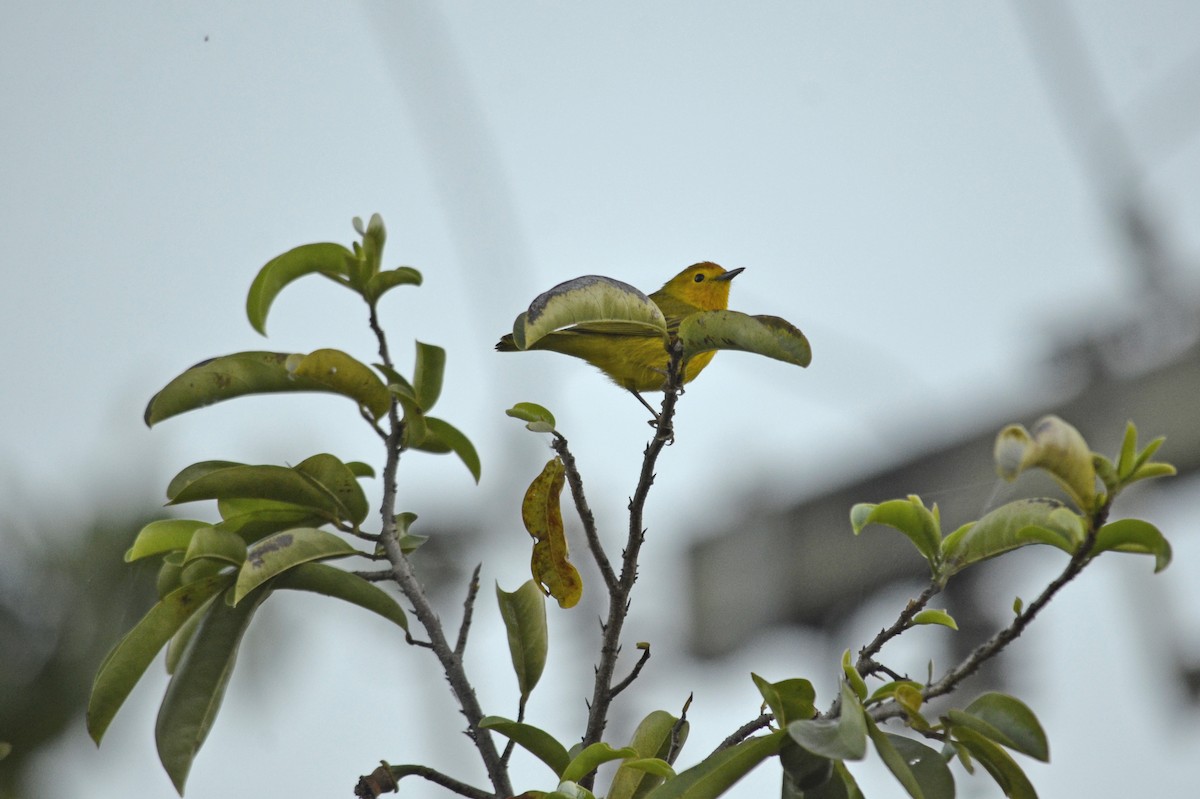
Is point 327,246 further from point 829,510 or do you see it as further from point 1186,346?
point 829,510

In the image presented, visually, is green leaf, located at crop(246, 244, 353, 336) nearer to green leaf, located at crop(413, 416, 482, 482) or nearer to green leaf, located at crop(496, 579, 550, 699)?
green leaf, located at crop(413, 416, 482, 482)

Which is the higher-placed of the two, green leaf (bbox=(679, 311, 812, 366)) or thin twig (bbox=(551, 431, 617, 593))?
green leaf (bbox=(679, 311, 812, 366))

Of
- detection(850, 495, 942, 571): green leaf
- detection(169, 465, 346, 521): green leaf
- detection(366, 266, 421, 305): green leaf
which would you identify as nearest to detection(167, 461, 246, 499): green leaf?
detection(169, 465, 346, 521): green leaf

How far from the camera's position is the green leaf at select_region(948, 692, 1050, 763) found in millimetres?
1325

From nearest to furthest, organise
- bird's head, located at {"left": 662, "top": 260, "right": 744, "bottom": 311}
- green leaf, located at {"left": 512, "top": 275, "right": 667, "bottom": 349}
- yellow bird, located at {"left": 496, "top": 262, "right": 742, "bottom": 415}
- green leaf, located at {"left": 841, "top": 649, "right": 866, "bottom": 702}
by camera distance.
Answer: green leaf, located at {"left": 841, "top": 649, "right": 866, "bottom": 702} < green leaf, located at {"left": 512, "top": 275, "right": 667, "bottom": 349} < yellow bird, located at {"left": 496, "top": 262, "right": 742, "bottom": 415} < bird's head, located at {"left": 662, "top": 260, "right": 744, "bottom": 311}

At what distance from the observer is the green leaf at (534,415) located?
165 cm

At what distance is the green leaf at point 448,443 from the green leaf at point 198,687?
0.42 m

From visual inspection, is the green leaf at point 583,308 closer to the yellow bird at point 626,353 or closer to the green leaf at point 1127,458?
the green leaf at point 1127,458

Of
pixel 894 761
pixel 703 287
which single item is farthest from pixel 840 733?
pixel 703 287

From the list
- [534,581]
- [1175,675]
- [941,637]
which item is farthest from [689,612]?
[534,581]

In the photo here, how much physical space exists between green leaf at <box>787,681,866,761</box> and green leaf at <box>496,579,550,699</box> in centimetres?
61

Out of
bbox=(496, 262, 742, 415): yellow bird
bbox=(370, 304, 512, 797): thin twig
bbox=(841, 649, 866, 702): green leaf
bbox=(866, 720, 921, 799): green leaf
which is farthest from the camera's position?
bbox=(496, 262, 742, 415): yellow bird

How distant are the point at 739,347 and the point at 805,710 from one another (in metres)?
0.51

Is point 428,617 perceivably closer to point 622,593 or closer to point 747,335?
point 622,593
